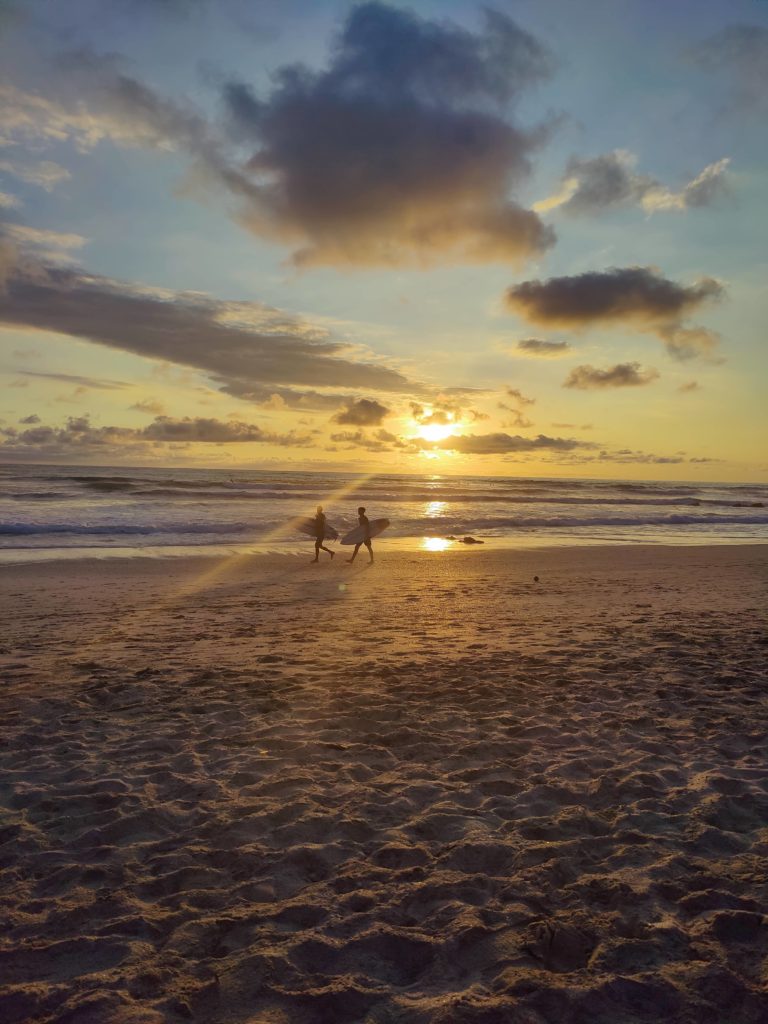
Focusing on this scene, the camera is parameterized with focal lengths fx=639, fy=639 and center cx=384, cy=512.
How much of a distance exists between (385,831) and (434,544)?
67.3 feet

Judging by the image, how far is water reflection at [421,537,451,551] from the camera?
23000 mm

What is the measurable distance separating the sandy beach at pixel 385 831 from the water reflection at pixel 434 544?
13.7 meters

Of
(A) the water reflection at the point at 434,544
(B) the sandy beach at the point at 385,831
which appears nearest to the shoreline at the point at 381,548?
(A) the water reflection at the point at 434,544

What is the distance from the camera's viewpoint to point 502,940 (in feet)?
10.5

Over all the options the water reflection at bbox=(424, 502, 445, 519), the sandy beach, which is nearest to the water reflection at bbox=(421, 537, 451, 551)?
the water reflection at bbox=(424, 502, 445, 519)

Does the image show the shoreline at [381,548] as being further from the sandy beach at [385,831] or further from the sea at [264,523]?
the sandy beach at [385,831]

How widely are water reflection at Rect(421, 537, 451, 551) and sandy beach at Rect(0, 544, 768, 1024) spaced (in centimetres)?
1370

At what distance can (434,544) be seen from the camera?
24.5 m

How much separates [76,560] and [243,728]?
14.5m

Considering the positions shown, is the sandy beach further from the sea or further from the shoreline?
the sea

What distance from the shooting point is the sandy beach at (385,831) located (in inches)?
114

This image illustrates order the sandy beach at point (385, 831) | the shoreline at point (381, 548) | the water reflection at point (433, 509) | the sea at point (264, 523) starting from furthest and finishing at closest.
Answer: the water reflection at point (433, 509)
the sea at point (264, 523)
the shoreline at point (381, 548)
the sandy beach at point (385, 831)

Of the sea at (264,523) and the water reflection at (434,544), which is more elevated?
the sea at (264,523)

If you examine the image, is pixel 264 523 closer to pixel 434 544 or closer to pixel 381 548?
pixel 381 548
